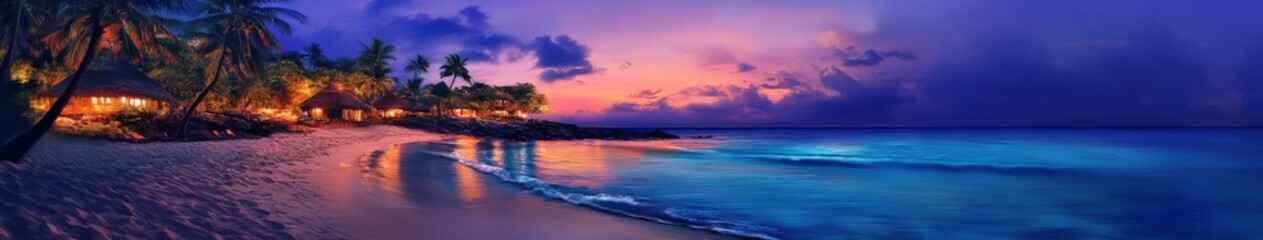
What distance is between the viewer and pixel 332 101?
46.2 metres

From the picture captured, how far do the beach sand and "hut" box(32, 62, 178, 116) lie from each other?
23.3m

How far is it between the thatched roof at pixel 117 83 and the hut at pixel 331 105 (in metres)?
13.0

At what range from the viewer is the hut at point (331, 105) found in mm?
45969

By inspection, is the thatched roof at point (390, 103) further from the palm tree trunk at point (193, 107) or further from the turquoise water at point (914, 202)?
the turquoise water at point (914, 202)

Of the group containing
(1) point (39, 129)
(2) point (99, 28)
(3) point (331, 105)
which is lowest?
(1) point (39, 129)

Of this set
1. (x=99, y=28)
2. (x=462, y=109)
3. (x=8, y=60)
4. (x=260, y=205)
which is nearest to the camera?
(x=260, y=205)

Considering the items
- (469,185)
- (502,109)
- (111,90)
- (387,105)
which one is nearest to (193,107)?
(111,90)

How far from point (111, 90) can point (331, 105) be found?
618 inches

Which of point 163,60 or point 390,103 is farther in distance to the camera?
point 390,103

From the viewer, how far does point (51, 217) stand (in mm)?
4930

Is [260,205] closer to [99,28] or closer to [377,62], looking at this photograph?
[99,28]

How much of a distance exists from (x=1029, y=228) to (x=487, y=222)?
958cm

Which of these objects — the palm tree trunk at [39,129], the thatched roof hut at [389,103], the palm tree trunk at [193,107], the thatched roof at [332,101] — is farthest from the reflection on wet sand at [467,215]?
the thatched roof hut at [389,103]

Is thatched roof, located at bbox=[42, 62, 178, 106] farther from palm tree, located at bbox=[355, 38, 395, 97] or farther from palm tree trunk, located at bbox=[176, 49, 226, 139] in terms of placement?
palm tree, located at bbox=[355, 38, 395, 97]
